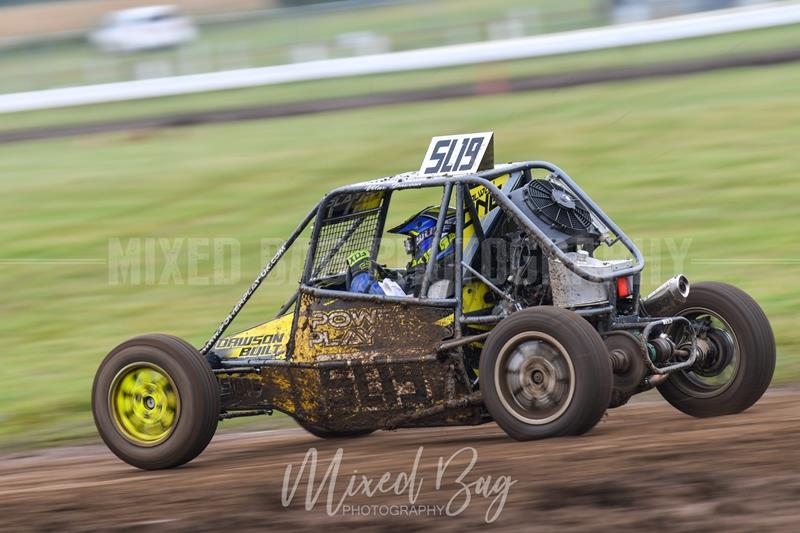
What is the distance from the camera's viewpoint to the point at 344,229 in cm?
790

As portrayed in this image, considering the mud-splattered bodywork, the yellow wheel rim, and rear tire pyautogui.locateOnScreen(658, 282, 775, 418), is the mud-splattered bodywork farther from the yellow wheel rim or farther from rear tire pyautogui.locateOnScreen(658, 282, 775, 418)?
rear tire pyautogui.locateOnScreen(658, 282, 775, 418)

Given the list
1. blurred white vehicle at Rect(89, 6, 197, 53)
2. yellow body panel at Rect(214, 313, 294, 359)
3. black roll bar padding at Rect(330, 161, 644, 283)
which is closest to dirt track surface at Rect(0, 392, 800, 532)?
yellow body panel at Rect(214, 313, 294, 359)

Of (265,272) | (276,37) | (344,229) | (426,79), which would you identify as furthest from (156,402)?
(276,37)

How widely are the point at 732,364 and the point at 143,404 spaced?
360 cm

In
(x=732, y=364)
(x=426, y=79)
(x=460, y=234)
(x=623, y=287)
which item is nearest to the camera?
(x=460, y=234)

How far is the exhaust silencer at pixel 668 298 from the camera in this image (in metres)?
7.39

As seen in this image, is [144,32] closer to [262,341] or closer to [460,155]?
[262,341]

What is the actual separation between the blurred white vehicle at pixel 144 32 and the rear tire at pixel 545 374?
24.9 m

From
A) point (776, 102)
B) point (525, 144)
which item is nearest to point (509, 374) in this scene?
point (525, 144)

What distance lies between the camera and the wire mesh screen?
7707 mm

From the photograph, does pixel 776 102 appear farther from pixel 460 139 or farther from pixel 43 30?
pixel 43 30

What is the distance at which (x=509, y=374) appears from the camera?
6.65 m

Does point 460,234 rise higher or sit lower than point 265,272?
higher

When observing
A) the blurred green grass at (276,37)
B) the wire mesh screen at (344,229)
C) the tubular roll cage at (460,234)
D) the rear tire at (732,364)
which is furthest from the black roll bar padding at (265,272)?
the blurred green grass at (276,37)
